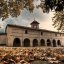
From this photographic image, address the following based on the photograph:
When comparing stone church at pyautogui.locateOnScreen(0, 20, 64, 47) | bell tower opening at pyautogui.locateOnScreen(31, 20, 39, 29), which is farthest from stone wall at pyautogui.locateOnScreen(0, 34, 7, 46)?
bell tower opening at pyautogui.locateOnScreen(31, 20, 39, 29)

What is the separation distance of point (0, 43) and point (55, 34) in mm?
20757

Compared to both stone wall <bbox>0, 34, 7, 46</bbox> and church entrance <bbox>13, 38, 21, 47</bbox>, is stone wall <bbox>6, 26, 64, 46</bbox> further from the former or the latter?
stone wall <bbox>0, 34, 7, 46</bbox>

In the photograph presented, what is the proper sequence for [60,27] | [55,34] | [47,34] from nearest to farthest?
[60,27], [47,34], [55,34]

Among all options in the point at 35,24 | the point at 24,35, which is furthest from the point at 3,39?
the point at 35,24

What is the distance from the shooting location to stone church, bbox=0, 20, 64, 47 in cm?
4531

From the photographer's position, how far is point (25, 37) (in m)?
48.0

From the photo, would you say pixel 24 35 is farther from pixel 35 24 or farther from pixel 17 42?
pixel 35 24

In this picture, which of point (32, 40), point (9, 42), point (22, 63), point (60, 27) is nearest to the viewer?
point (22, 63)

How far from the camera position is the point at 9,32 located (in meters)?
45.2

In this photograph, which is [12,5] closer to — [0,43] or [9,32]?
[9,32]

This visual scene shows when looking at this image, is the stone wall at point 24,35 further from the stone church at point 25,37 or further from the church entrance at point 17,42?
the church entrance at point 17,42

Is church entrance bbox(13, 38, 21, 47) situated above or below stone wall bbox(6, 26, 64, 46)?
below

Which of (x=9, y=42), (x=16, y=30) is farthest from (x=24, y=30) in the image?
(x=9, y=42)

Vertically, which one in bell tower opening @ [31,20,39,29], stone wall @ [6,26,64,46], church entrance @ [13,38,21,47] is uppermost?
bell tower opening @ [31,20,39,29]
